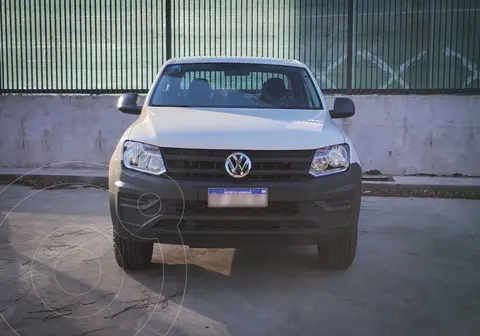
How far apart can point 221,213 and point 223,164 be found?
1.09 feet

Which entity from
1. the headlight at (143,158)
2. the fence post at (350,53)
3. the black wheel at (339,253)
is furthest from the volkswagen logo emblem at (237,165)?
the fence post at (350,53)

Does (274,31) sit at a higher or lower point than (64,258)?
higher

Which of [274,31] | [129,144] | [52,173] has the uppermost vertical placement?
[274,31]

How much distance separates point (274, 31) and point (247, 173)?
256 inches

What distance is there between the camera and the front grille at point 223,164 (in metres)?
4.46

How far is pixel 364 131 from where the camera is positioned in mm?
10281

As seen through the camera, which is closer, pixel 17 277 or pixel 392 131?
pixel 17 277

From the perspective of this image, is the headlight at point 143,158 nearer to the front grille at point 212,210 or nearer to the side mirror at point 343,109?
the front grille at point 212,210

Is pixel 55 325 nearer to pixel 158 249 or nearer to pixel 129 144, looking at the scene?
pixel 129 144

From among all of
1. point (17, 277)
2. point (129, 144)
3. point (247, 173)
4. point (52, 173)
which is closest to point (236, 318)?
point (247, 173)

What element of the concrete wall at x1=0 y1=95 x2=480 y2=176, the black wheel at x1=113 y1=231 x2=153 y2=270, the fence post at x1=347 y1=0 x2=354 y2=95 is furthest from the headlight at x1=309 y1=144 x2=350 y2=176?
the fence post at x1=347 y1=0 x2=354 y2=95

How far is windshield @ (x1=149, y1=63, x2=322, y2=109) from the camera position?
5695 millimetres

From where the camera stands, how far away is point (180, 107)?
5.49m

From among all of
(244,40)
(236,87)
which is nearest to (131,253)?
(236,87)
